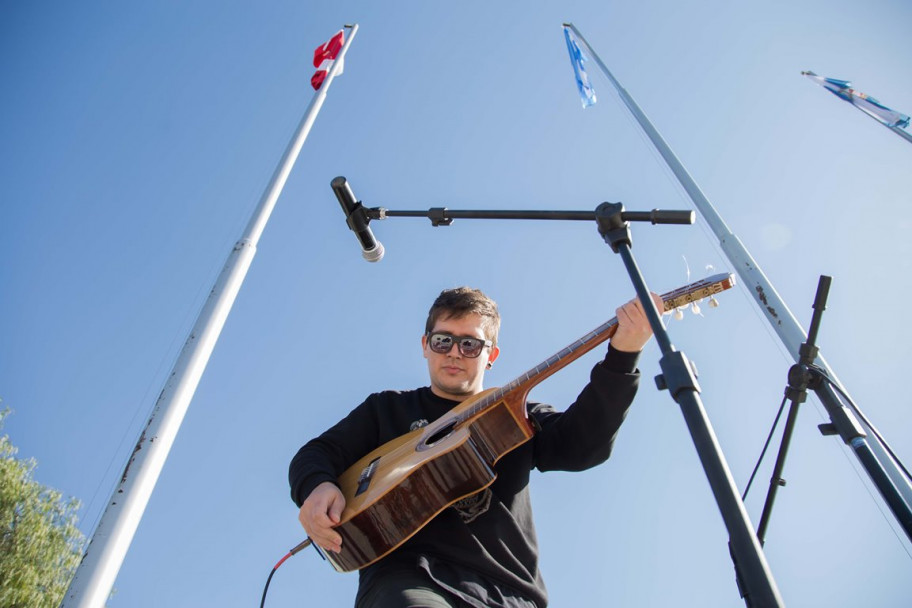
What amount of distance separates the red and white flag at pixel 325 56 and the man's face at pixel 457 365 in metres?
4.84

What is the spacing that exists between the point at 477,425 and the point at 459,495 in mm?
314

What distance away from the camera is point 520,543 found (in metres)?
2.23

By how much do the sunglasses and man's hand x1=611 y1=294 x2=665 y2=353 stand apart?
1.04 metres

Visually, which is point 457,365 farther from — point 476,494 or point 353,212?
point 353,212

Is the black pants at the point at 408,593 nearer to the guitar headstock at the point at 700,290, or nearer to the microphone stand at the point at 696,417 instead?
the microphone stand at the point at 696,417

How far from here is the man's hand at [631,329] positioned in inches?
90.2

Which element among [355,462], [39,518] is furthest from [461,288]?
[39,518]

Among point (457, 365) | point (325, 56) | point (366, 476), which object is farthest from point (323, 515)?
point (325, 56)

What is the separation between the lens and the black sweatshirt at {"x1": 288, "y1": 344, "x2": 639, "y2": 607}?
2076 millimetres

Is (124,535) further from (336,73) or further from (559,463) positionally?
(336,73)

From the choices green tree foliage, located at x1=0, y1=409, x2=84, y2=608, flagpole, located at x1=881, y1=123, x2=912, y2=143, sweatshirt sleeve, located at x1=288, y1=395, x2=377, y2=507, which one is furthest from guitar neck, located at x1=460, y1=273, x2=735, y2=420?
green tree foliage, located at x1=0, y1=409, x2=84, y2=608

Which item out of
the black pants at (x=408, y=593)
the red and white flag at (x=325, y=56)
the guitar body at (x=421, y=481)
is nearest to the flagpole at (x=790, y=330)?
the guitar body at (x=421, y=481)

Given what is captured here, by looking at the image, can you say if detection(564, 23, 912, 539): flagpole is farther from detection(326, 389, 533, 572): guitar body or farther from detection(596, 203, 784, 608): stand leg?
detection(326, 389, 533, 572): guitar body

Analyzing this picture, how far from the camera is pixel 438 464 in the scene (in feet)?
7.50
